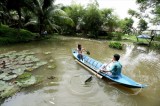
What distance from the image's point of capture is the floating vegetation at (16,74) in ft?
18.5

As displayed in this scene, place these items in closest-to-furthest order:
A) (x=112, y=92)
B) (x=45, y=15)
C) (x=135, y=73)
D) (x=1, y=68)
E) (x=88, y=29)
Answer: (x=112, y=92)
(x=1, y=68)
(x=135, y=73)
(x=45, y=15)
(x=88, y=29)

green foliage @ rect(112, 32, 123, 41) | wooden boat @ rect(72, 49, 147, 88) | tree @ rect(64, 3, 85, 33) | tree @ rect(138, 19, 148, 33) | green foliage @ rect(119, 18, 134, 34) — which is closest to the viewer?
wooden boat @ rect(72, 49, 147, 88)

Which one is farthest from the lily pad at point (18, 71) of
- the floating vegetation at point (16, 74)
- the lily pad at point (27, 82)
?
the lily pad at point (27, 82)

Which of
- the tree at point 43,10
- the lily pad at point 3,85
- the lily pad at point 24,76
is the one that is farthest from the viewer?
the tree at point 43,10

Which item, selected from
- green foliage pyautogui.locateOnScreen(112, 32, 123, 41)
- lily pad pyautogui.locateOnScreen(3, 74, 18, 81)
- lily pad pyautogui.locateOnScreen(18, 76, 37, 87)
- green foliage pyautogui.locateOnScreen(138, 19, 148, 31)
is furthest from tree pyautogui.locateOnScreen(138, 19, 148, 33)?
lily pad pyautogui.locateOnScreen(3, 74, 18, 81)

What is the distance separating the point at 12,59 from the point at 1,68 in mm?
1556

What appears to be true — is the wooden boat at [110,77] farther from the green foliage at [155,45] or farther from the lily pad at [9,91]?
the green foliage at [155,45]

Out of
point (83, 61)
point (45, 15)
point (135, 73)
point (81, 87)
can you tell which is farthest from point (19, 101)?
point (45, 15)

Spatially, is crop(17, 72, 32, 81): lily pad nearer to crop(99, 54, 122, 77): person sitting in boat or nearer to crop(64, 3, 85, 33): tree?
crop(99, 54, 122, 77): person sitting in boat

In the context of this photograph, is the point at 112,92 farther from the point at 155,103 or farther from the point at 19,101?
the point at 19,101

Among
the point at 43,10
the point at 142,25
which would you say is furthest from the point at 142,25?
the point at 43,10

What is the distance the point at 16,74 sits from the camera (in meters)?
6.91

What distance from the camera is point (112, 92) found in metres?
5.98

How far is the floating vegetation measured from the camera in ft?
18.5
